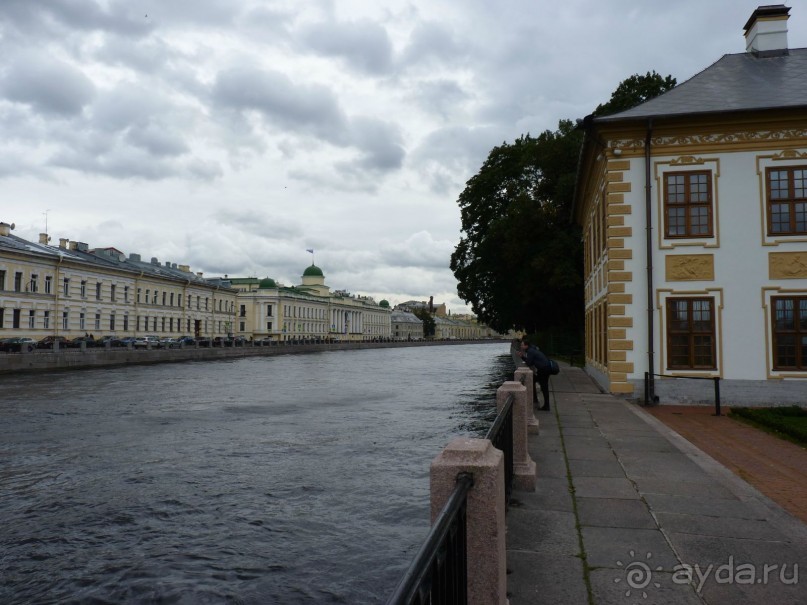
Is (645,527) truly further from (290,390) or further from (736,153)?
(290,390)

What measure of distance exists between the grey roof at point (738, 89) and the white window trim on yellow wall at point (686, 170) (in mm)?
1310

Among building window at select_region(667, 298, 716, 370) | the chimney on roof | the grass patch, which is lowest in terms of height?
the grass patch

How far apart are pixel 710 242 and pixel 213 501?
45.4 ft

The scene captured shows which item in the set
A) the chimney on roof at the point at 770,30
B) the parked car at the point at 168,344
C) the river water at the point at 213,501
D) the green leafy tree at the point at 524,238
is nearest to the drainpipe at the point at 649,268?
the river water at the point at 213,501

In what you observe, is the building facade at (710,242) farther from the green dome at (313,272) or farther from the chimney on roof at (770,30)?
the green dome at (313,272)

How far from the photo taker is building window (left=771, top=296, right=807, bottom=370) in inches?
612

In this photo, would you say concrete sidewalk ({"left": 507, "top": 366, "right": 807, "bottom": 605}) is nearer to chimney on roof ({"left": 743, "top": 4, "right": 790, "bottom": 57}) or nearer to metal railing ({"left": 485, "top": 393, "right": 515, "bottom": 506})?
metal railing ({"left": 485, "top": 393, "right": 515, "bottom": 506})

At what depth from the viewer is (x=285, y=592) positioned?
6.21m

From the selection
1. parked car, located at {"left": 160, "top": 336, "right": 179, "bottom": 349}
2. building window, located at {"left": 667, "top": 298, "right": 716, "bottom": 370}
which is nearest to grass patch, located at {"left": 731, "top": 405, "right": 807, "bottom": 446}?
building window, located at {"left": 667, "top": 298, "right": 716, "bottom": 370}

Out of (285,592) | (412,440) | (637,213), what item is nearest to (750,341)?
(637,213)

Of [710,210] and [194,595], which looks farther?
[710,210]

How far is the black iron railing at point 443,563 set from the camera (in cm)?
233

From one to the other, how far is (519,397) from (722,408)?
33.2 ft

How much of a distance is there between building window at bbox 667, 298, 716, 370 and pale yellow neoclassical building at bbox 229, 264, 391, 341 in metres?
90.4
